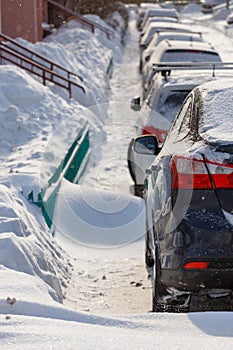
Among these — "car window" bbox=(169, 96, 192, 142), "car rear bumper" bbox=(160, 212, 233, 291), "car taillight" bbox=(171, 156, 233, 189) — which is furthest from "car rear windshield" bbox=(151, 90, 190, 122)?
"car rear bumper" bbox=(160, 212, 233, 291)

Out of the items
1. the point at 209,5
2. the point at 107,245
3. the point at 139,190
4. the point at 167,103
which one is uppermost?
the point at 167,103

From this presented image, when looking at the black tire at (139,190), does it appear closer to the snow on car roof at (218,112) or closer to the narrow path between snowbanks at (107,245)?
the narrow path between snowbanks at (107,245)

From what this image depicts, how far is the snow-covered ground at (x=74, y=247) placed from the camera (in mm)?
3609

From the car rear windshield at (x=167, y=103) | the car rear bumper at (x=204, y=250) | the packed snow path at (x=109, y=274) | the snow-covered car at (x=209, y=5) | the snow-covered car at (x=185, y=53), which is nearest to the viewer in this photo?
the car rear bumper at (x=204, y=250)

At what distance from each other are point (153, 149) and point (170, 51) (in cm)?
790

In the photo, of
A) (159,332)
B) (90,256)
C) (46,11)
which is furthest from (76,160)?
(46,11)

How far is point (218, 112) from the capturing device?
16.1 ft

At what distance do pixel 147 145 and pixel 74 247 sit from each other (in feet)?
5.24

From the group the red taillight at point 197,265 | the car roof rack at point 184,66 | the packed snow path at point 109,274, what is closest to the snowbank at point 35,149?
the packed snow path at point 109,274

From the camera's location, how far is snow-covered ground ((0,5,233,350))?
3.61 meters

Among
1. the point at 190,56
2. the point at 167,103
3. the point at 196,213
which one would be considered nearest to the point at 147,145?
the point at 196,213

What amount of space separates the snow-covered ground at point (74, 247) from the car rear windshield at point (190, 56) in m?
1.73

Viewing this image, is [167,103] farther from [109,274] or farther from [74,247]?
[109,274]

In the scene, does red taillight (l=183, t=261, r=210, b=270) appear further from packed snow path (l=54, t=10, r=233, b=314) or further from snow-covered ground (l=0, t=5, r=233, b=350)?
packed snow path (l=54, t=10, r=233, b=314)
